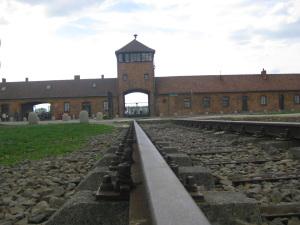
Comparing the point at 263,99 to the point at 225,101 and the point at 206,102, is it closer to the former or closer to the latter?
the point at 225,101

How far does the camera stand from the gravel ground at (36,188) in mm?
3332

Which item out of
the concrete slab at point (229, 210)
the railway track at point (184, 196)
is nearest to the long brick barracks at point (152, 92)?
the railway track at point (184, 196)

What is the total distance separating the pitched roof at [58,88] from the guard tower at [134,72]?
2.84 metres

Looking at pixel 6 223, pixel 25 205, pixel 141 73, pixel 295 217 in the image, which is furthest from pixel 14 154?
pixel 141 73

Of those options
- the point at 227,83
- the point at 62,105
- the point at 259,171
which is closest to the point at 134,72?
the point at 62,105

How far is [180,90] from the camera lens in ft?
197

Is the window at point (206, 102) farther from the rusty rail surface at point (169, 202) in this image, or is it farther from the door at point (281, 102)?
the rusty rail surface at point (169, 202)

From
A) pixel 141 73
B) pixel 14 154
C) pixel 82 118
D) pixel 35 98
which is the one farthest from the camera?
pixel 35 98

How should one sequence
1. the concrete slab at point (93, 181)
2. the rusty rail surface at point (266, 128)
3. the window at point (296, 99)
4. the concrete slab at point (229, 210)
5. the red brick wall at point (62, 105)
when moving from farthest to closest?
the window at point (296, 99) → the red brick wall at point (62, 105) → the rusty rail surface at point (266, 128) → the concrete slab at point (93, 181) → the concrete slab at point (229, 210)

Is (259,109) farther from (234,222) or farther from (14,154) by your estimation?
(234,222)

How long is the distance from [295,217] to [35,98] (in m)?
62.5

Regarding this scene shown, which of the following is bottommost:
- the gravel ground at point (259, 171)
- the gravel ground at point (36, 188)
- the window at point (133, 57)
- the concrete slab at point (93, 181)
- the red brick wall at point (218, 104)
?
the gravel ground at point (36, 188)

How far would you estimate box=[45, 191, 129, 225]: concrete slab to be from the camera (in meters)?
2.57

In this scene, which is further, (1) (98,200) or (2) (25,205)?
(2) (25,205)
